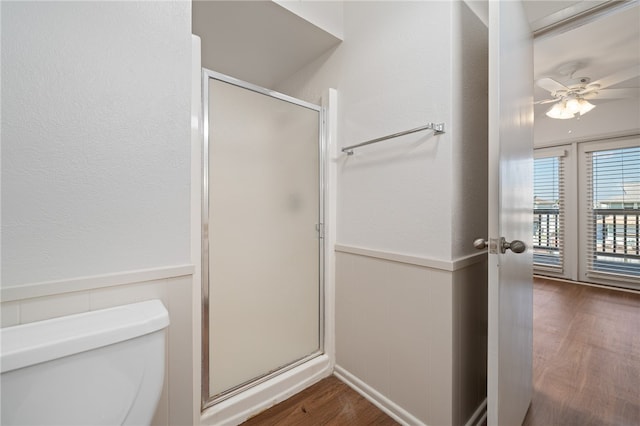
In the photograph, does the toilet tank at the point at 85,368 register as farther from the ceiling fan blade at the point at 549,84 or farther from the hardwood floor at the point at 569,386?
the ceiling fan blade at the point at 549,84

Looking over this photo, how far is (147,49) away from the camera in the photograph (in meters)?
0.99

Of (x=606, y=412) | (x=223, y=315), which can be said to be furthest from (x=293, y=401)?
(x=606, y=412)

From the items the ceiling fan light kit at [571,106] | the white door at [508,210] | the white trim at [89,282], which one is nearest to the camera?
the white trim at [89,282]

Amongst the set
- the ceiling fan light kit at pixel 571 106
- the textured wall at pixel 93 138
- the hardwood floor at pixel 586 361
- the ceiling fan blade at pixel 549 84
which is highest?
the ceiling fan blade at pixel 549 84

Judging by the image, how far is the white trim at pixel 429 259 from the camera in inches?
45.8

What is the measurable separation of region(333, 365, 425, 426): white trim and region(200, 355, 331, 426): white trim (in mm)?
112

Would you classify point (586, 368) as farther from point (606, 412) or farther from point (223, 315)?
point (223, 315)

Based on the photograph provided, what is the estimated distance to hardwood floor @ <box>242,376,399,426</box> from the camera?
1.33 meters

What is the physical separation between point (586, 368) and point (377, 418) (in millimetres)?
1486

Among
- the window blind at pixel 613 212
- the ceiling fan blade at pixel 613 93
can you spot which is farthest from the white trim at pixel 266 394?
the window blind at pixel 613 212

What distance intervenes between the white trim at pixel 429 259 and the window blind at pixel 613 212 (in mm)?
3440

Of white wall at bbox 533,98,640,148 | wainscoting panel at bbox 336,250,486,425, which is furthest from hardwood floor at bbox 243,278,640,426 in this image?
white wall at bbox 533,98,640,148

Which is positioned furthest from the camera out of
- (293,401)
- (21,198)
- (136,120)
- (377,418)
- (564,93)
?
(564,93)

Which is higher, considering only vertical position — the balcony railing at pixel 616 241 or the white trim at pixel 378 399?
the balcony railing at pixel 616 241
